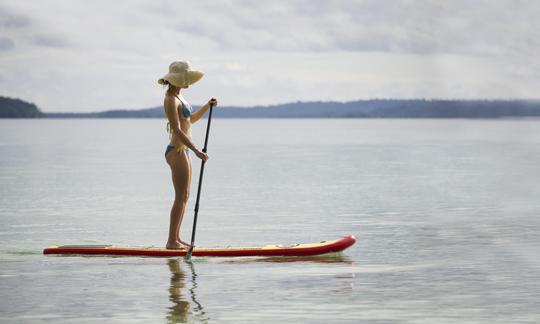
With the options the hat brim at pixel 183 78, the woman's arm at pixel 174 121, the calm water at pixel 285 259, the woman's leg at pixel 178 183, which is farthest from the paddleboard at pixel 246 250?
the hat brim at pixel 183 78

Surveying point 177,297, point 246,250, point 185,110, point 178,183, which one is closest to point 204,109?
point 185,110

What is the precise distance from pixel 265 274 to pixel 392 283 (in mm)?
1673

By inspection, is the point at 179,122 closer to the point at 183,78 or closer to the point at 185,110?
the point at 185,110

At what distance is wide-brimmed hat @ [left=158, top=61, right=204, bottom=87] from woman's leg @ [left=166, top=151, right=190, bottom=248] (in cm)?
97

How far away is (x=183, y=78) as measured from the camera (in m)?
13.8

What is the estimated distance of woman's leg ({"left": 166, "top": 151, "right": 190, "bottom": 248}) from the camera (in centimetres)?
1391

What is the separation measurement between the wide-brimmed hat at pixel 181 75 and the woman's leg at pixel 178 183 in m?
0.97

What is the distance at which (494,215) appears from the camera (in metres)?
22.4

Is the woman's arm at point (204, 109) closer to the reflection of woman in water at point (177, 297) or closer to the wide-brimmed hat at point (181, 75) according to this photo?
the wide-brimmed hat at point (181, 75)

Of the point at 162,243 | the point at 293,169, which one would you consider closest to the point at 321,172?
the point at 293,169

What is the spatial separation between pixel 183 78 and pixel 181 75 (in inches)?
2.0

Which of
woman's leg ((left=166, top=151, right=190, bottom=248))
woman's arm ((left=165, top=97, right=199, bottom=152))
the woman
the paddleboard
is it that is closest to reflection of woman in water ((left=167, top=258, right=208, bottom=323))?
the paddleboard

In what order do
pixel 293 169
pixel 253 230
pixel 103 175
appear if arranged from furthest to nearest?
pixel 293 169, pixel 103 175, pixel 253 230

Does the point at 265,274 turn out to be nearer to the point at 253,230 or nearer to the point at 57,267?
the point at 57,267
